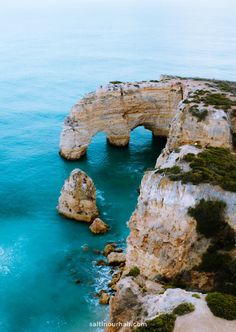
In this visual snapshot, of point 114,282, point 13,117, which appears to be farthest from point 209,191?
point 13,117

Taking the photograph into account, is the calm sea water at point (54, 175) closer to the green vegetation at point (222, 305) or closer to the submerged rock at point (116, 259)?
the submerged rock at point (116, 259)

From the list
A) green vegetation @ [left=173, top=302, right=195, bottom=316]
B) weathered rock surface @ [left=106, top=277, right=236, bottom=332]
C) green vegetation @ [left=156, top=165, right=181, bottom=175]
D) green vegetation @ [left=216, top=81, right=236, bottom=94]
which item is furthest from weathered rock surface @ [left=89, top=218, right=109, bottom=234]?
green vegetation @ [left=216, top=81, right=236, bottom=94]

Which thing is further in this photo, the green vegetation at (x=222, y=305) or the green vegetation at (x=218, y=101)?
the green vegetation at (x=218, y=101)

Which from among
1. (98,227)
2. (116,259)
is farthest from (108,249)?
(98,227)

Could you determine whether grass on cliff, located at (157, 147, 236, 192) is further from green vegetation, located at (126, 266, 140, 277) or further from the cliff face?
green vegetation, located at (126, 266, 140, 277)

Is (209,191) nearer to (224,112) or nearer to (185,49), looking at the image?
(224,112)

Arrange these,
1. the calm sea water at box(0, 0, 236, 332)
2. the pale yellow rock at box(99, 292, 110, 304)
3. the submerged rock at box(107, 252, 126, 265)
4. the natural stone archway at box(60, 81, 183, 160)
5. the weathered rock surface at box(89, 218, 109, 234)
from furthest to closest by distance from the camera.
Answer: the natural stone archway at box(60, 81, 183, 160), the weathered rock surface at box(89, 218, 109, 234), the submerged rock at box(107, 252, 126, 265), the calm sea water at box(0, 0, 236, 332), the pale yellow rock at box(99, 292, 110, 304)

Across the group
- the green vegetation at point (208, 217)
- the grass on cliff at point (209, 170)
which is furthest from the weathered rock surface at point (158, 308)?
the grass on cliff at point (209, 170)
